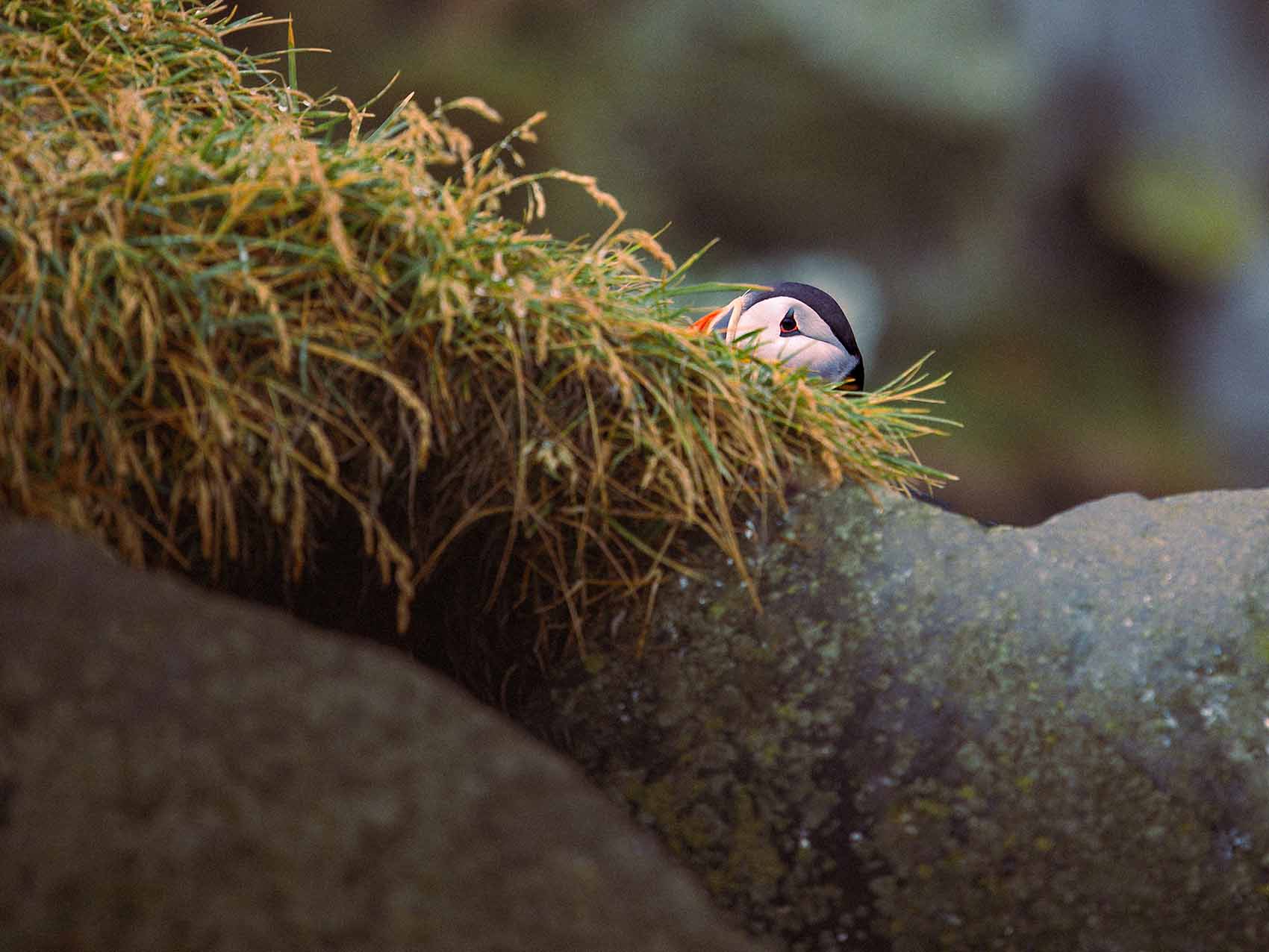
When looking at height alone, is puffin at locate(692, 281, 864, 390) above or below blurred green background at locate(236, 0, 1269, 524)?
below

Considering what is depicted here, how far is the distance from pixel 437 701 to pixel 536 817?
10cm

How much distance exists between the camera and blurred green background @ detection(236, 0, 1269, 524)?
650cm

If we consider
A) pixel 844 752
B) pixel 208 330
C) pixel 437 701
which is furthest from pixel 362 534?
pixel 844 752

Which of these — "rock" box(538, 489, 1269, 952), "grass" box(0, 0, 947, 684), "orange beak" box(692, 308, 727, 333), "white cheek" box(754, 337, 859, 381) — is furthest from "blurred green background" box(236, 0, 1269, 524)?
"rock" box(538, 489, 1269, 952)

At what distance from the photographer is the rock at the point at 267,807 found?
62 cm

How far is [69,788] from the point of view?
643 millimetres

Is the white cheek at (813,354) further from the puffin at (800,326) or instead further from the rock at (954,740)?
the rock at (954,740)

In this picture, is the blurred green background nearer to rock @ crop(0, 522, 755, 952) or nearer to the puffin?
the puffin

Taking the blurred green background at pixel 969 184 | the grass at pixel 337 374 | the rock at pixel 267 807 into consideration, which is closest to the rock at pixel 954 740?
the grass at pixel 337 374

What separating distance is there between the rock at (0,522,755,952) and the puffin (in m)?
0.76

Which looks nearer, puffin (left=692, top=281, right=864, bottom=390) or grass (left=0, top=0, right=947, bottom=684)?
grass (left=0, top=0, right=947, bottom=684)

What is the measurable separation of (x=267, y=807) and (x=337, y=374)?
0.43 m

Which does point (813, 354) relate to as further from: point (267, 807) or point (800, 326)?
point (267, 807)

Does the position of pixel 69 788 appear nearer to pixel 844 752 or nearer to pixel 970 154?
pixel 844 752
